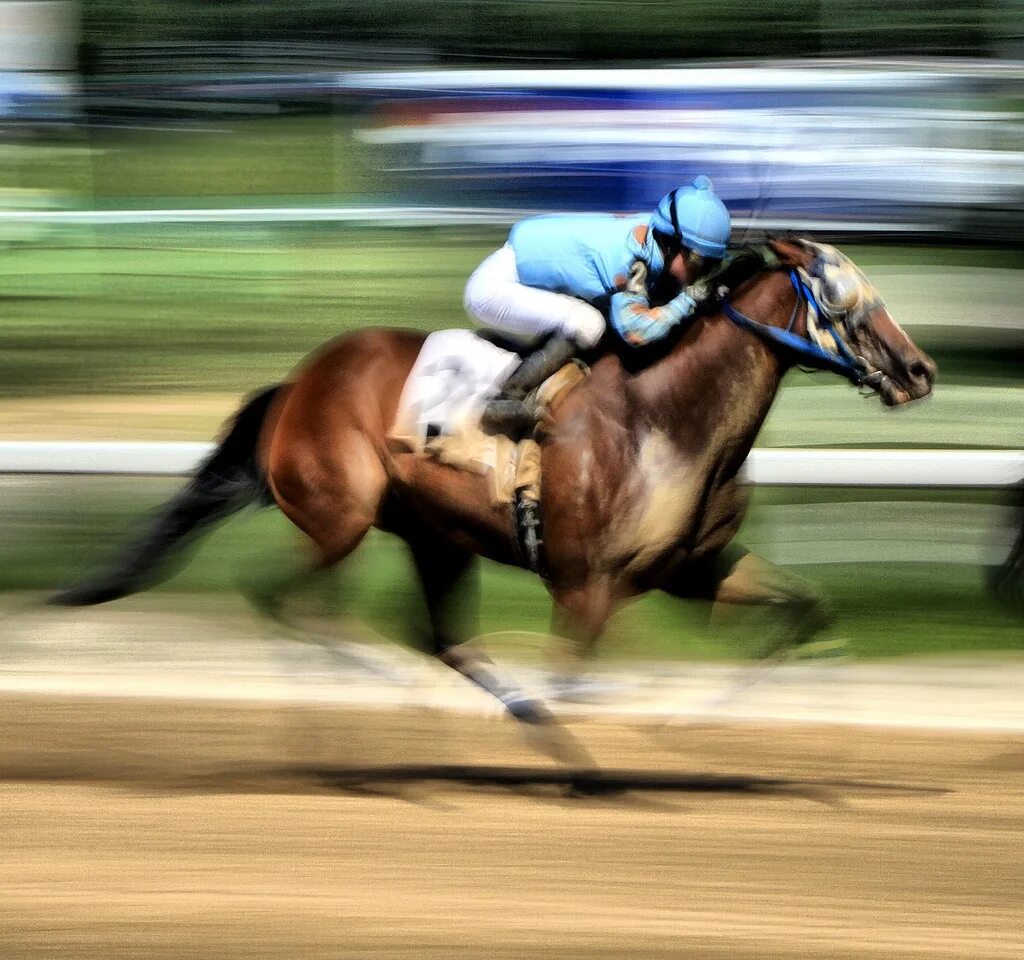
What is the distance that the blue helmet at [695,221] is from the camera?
4.49 meters

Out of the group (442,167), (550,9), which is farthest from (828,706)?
(550,9)

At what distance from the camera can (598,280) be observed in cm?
462

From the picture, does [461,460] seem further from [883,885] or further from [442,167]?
[442,167]

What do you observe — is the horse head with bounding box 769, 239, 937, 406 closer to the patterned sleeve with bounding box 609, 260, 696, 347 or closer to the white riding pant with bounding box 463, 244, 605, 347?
the patterned sleeve with bounding box 609, 260, 696, 347

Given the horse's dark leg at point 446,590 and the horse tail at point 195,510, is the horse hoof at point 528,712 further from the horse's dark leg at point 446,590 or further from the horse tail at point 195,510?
the horse tail at point 195,510

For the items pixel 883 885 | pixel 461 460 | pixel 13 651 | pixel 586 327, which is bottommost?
pixel 13 651

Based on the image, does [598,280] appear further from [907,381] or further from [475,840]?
[475,840]

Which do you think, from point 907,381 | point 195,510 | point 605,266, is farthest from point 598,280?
point 195,510

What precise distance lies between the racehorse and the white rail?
875 millimetres

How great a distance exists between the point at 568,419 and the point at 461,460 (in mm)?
319

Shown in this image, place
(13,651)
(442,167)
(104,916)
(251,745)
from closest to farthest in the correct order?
1. (104,916)
2. (251,745)
3. (13,651)
4. (442,167)

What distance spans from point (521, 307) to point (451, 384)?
0.28 m

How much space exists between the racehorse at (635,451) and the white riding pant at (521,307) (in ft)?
0.49

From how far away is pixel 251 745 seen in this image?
5129mm
